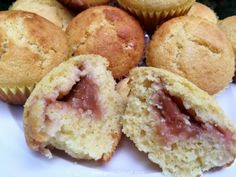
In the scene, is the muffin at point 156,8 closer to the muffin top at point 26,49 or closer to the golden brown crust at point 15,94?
the muffin top at point 26,49

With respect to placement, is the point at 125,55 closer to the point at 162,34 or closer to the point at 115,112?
the point at 162,34

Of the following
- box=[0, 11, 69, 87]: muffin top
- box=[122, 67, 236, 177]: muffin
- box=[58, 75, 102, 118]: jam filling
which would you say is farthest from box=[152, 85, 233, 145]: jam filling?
box=[0, 11, 69, 87]: muffin top

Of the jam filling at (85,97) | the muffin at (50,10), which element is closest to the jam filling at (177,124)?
the jam filling at (85,97)

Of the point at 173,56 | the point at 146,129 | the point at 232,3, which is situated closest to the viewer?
the point at 146,129

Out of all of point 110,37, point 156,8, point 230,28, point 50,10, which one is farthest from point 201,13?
point 50,10

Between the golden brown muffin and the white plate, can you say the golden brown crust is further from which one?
the golden brown muffin

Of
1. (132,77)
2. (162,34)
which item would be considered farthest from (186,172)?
(162,34)

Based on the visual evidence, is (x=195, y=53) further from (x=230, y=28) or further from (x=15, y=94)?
(x=15, y=94)
